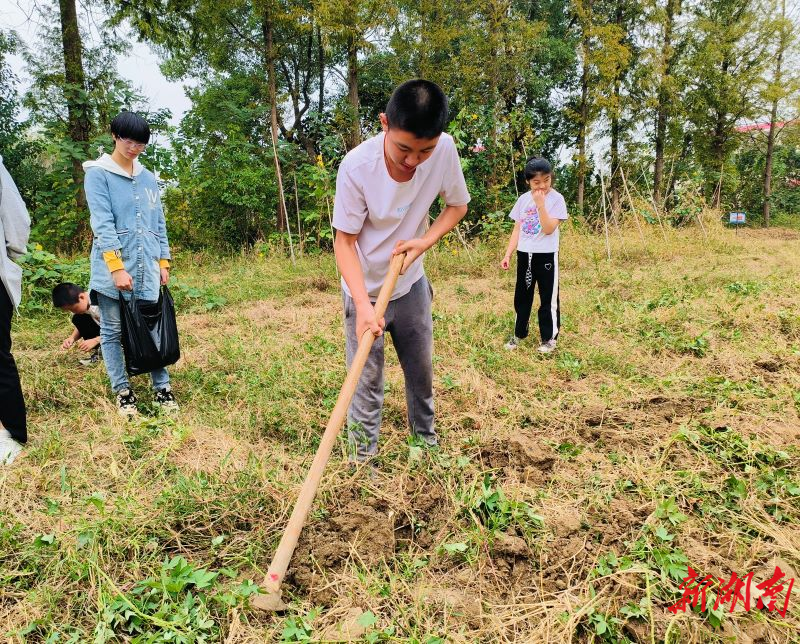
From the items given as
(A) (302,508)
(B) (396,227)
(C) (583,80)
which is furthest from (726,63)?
(A) (302,508)

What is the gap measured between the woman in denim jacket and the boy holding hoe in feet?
4.99

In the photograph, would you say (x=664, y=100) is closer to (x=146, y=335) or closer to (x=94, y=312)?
(x=94, y=312)

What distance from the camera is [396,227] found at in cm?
211

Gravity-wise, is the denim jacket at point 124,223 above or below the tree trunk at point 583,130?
below

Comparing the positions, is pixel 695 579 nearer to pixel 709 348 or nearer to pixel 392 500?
pixel 392 500

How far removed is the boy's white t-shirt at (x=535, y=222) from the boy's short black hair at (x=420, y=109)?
2.51 m

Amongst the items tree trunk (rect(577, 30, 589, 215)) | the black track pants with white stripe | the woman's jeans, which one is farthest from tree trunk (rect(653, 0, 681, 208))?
the woman's jeans

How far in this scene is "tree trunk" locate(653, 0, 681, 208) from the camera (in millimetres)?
13625

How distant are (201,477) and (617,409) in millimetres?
2216

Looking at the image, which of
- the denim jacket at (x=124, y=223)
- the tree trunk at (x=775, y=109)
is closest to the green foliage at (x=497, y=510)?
the denim jacket at (x=124, y=223)

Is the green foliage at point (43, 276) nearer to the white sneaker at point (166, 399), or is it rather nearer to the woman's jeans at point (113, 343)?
the woman's jeans at point (113, 343)

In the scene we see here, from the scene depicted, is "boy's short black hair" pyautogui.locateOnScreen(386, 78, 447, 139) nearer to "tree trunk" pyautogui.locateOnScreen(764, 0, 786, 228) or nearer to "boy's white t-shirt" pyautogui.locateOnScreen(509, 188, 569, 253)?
"boy's white t-shirt" pyautogui.locateOnScreen(509, 188, 569, 253)

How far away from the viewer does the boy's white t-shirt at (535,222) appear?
4062mm

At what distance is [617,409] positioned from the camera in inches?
116
